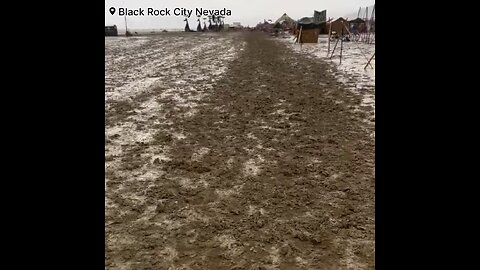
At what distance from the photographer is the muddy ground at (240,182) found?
2.82 m

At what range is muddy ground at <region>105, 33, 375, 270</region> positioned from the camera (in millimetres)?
2818

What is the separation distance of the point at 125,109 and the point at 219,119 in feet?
6.78

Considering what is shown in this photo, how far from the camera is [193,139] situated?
17.5 ft

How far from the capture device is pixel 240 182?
3.97 m
